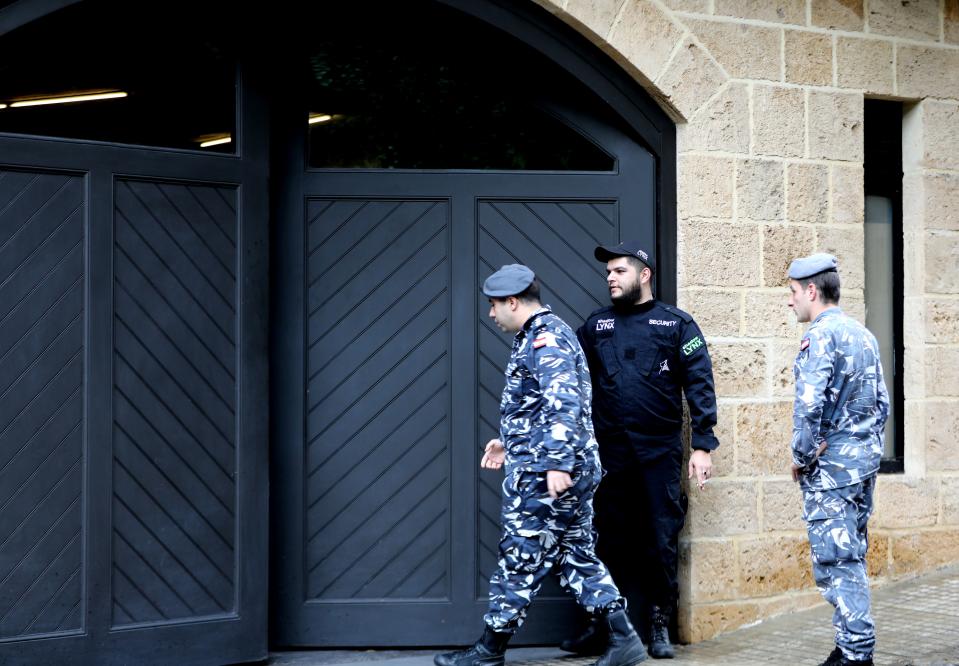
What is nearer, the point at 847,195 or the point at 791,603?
the point at 791,603

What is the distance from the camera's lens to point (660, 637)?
6.00 metres

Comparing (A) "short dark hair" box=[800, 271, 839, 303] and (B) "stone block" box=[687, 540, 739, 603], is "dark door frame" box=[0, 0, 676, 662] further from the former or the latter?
(B) "stone block" box=[687, 540, 739, 603]

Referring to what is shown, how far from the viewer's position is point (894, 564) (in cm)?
682

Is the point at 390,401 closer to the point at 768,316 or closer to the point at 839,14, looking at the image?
the point at 768,316

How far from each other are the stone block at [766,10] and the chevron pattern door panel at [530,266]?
3.89 feet

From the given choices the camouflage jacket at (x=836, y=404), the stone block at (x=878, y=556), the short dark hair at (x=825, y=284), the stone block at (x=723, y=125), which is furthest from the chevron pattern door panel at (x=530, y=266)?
the stone block at (x=878, y=556)

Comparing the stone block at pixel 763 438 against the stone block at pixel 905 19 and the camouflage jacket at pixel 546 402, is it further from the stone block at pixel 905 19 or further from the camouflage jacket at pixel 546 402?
the stone block at pixel 905 19

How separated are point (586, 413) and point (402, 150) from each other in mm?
1864

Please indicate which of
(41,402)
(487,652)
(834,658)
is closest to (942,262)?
(834,658)

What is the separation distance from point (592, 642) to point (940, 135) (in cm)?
350

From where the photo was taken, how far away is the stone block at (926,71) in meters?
6.87

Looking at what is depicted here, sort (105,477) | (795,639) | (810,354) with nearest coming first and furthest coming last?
(810,354), (105,477), (795,639)

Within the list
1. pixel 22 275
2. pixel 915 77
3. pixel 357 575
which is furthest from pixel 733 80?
pixel 22 275

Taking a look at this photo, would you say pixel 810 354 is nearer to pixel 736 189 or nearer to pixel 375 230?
pixel 736 189
